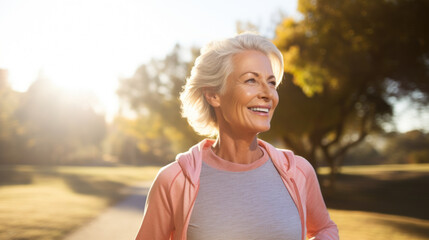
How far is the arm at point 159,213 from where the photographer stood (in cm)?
220

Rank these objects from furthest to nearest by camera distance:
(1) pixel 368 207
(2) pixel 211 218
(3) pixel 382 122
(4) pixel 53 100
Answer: (4) pixel 53 100 < (3) pixel 382 122 < (1) pixel 368 207 < (2) pixel 211 218

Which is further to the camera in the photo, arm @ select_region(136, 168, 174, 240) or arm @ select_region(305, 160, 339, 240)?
arm @ select_region(305, 160, 339, 240)

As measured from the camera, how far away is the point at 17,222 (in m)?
10.9

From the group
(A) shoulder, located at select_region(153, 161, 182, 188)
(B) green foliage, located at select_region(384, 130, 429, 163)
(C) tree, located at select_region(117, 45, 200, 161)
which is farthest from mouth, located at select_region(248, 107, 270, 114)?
(B) green foliage, located at select_region(384, 130, 429, 163)

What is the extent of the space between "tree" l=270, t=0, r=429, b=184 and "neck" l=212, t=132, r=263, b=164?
11978 millimetres

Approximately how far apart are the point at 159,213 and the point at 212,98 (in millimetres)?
811

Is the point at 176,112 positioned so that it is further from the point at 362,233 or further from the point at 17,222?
the point at 362,233

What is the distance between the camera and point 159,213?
2199mm

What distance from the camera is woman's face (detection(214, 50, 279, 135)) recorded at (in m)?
2.38

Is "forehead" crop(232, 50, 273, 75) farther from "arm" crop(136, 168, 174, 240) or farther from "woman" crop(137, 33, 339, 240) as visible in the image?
"arm" crop(136, 168, 174, 240)

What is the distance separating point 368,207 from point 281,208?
19.2m

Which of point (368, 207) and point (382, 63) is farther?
point (368, 207)

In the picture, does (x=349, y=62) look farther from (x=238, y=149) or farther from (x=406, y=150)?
(x=406, y=150)

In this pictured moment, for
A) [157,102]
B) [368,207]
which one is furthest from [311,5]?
[157,102]
